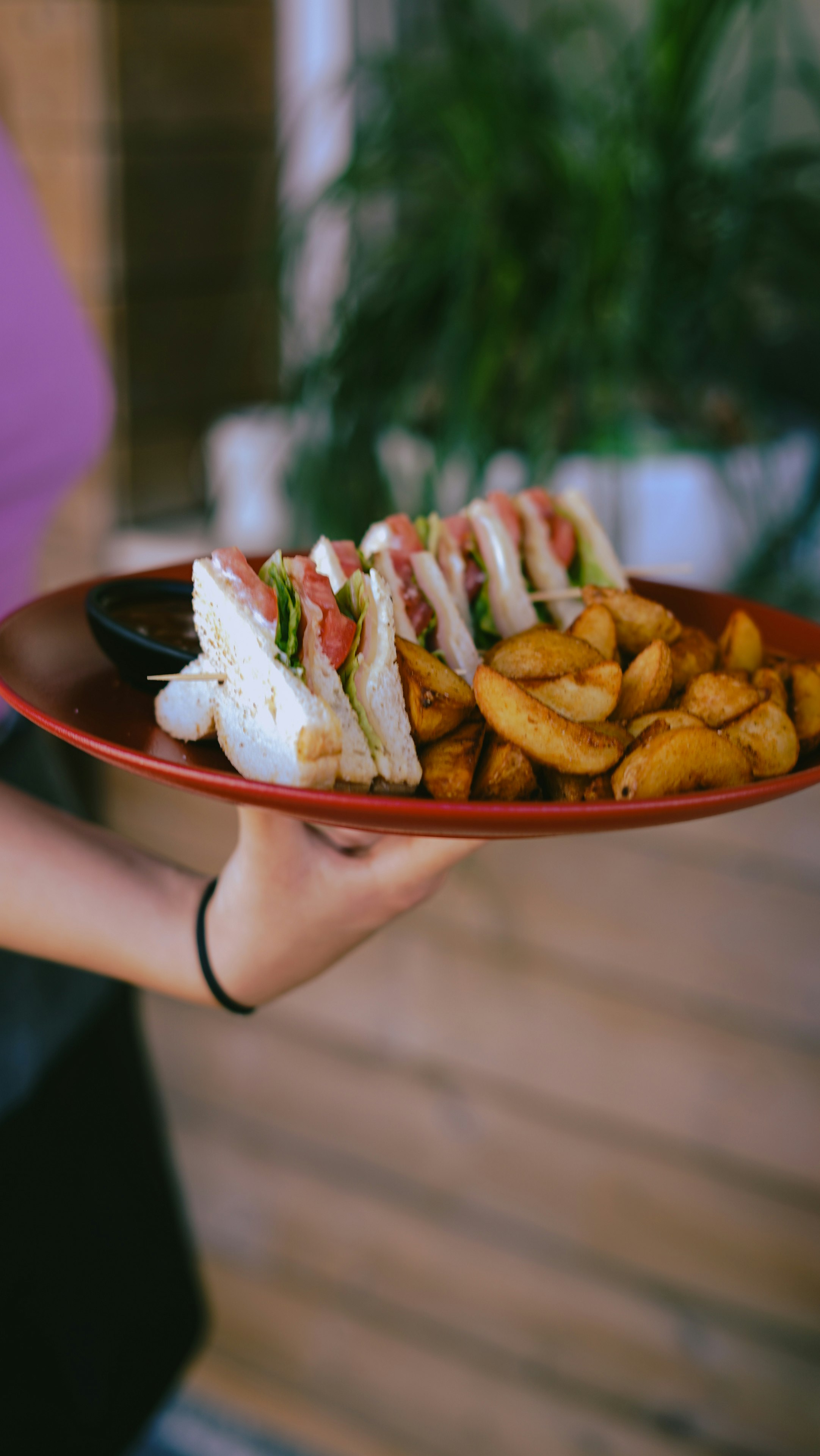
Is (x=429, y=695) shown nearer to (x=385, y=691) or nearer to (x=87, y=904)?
(x=385, y=691)

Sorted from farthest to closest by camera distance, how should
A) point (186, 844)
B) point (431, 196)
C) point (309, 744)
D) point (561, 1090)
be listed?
point (186, 844) → point (561, 1090) → point (431, 196) → point (309, 744)

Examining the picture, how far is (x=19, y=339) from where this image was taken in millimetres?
1080

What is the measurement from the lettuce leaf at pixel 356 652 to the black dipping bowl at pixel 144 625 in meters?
0.09

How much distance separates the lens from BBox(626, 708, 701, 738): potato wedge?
0.64 metres

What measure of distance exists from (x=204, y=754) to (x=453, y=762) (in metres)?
0.14

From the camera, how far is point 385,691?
25.8 inches

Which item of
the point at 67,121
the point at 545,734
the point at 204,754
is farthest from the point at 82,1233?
the point at 67,121

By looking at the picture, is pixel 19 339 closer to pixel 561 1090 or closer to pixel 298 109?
pixel 298 109

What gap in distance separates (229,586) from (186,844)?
1387 millimetres

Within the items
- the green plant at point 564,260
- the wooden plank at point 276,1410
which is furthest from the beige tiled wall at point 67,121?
the wooden plank at point 276,1410

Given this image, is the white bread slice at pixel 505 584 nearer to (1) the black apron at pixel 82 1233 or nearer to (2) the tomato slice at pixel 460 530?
(2) the tomato slice at pixel 460 530

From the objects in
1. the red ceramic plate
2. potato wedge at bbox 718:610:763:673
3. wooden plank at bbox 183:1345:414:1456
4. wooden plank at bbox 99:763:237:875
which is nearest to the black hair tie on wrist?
the red ceramic plate

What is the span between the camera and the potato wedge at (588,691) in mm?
679

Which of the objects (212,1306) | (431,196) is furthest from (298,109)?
(212,1306)
